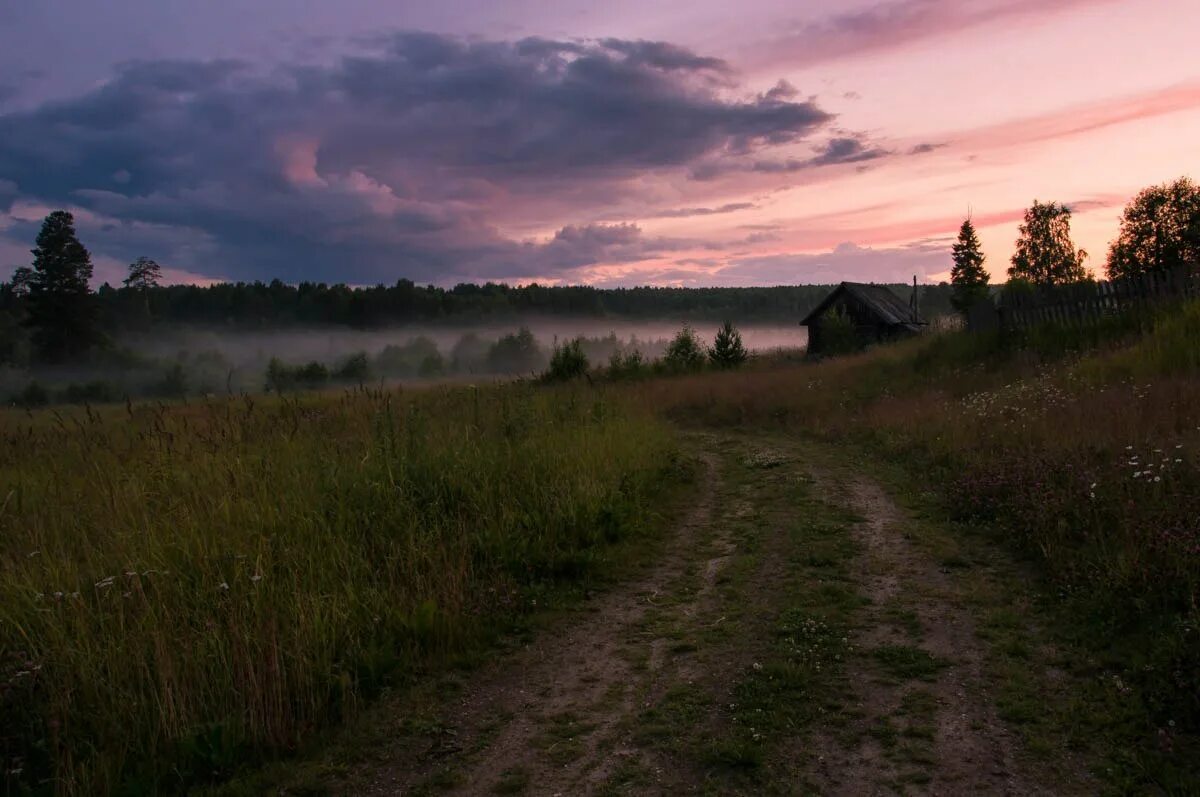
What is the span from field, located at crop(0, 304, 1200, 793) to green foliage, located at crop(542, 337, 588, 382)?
24371mm

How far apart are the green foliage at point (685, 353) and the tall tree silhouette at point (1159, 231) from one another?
1131 inches

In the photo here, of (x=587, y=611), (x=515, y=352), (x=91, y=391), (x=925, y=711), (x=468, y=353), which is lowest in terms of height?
(x=587, y=611)

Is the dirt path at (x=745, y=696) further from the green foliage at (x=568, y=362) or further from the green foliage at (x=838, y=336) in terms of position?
the green foliage at (x=838, y=336)

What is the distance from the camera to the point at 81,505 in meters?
6.60

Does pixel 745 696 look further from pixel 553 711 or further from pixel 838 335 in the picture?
pixel 838 335

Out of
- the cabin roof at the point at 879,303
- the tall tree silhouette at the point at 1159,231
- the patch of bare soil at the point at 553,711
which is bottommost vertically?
the patch of bare soil at the point at 553,711

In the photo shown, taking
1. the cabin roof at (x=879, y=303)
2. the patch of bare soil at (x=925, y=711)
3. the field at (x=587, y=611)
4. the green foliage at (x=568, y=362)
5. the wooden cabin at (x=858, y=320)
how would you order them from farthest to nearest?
the cabin roof at (x=879, y=303) < the wooden cabin at (x=858, y=320) < the green foliage at (x=568, y=362) < the field at (x=587, y=611) < the patch of bare soil at (x=925, y=711)

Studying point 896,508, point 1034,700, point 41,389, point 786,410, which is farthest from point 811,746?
point 41,389

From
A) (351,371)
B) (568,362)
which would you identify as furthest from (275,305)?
(568,362)

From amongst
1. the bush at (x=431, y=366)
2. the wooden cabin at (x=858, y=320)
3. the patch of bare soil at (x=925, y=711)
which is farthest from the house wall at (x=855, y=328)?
the bush at (x=431, y=366)

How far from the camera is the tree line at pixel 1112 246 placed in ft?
144

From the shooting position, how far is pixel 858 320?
4606 cm

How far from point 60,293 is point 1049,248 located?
8142 cm

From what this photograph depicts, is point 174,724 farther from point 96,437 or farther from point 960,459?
point 960,459
